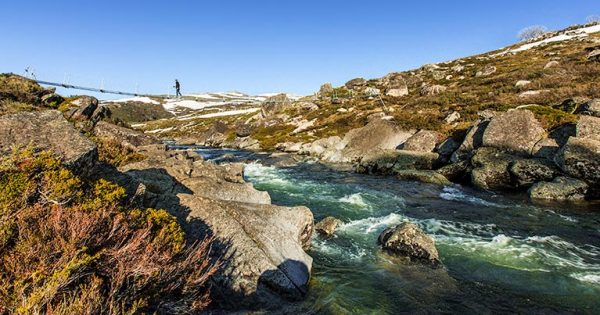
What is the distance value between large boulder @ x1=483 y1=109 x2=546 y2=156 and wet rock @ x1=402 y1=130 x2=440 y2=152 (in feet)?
24.0

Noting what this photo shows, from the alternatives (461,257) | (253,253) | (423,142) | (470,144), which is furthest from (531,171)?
(253,253)

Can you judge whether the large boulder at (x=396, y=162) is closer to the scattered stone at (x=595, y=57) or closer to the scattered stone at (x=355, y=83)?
the scattered stone at (x=595, y=57)

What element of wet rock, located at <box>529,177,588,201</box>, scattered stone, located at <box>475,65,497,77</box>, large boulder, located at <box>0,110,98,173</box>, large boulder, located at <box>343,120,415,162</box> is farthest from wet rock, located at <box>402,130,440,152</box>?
scattered stone, located at <box>475,65,497,77</box>

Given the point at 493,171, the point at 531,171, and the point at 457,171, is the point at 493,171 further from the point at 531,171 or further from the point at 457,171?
the point at 457,171

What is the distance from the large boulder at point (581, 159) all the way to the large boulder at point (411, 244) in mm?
14467

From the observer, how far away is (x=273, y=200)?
71.7ft

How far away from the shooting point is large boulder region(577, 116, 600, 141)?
22781 mm

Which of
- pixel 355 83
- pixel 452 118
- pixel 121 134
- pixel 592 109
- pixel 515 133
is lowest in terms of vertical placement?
pixel 121 134

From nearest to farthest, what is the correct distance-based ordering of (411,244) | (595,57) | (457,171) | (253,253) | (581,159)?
(253,253)
(411,244)
(581,159)
(457,171)
(595,57)

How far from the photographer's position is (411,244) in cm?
1247

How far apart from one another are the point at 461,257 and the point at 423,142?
23503 millimetres

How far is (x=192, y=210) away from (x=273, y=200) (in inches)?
467

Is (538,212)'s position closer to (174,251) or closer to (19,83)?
(174,251)

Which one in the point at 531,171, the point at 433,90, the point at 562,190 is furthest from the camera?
the point at 433,90
